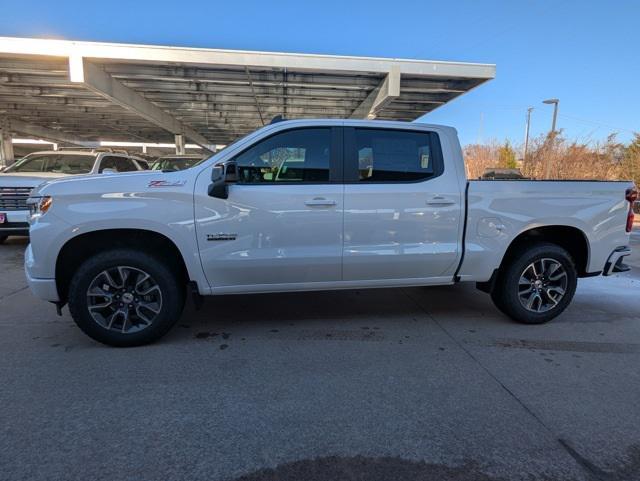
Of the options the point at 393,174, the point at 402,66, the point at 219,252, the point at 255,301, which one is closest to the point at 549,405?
the point at 393,174

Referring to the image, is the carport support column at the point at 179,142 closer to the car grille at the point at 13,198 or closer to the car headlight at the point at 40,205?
the car grille at the point at 13,198

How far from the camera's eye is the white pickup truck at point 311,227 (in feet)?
12.5

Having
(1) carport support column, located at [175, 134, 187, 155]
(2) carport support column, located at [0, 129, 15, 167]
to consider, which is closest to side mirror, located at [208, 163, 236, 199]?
(1) carport support column, located at [175, 134, 187, 155]

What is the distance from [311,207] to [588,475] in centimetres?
278

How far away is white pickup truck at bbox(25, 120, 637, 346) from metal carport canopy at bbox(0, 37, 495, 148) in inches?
404

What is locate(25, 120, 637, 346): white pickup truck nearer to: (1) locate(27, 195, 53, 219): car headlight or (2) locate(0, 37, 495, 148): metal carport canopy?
(1) locate(27, 195, 53, 219): car headlight

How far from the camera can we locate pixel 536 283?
470 centimetres

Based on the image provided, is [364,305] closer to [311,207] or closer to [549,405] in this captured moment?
[311,207]

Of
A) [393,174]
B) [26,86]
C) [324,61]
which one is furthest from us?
[26,86]

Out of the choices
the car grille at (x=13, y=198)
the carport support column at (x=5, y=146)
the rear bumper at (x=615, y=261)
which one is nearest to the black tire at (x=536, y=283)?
the rear bumper at (x=615, y=261)

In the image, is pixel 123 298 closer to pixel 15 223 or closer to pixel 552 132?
pixel 15 223

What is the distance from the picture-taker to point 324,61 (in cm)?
1357

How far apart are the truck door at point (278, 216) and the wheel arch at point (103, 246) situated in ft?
1.33

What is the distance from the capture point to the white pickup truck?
12.5 feet
